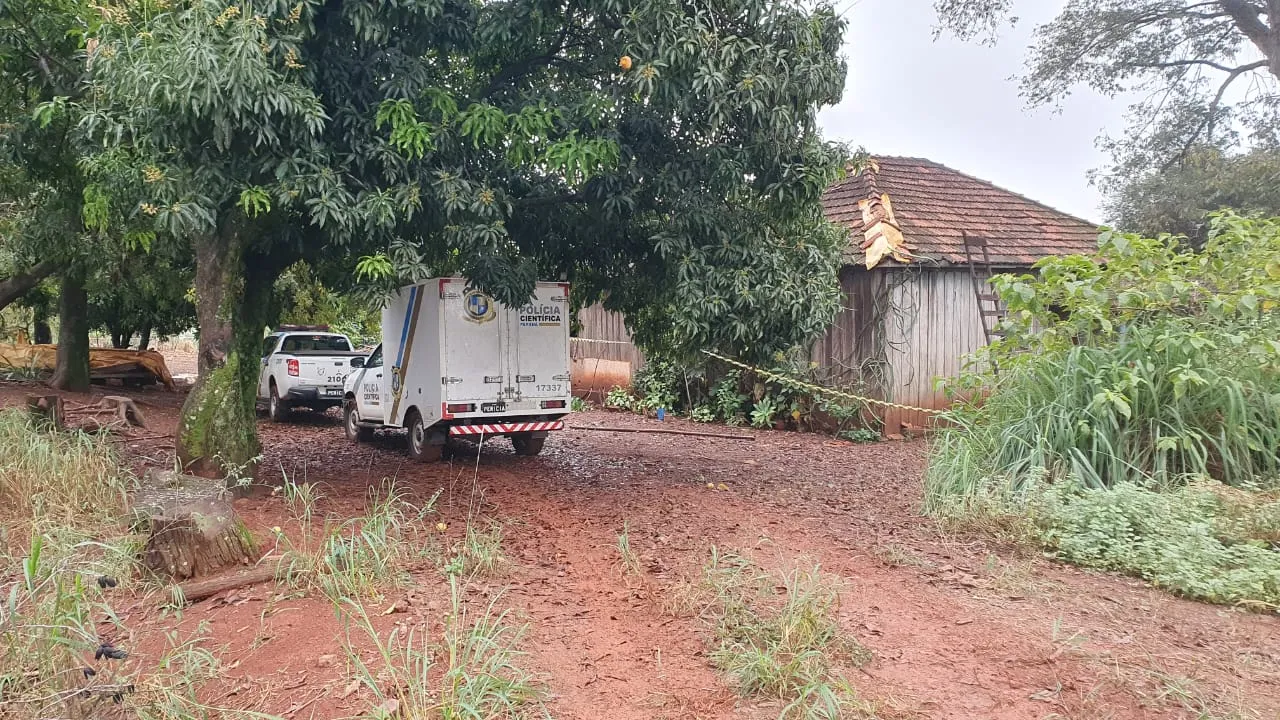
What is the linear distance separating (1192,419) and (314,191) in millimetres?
7134

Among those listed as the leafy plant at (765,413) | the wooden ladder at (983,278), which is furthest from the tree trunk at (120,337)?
the wooden ladder at (983,278)

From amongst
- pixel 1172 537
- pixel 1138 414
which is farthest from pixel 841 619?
pixel 1138 414

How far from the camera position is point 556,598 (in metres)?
5.32

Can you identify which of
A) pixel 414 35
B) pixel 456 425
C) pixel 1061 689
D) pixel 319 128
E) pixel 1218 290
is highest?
pixel 414 35

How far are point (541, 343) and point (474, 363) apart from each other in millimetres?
870

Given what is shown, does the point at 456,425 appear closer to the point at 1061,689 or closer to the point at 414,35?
the point at 414,35

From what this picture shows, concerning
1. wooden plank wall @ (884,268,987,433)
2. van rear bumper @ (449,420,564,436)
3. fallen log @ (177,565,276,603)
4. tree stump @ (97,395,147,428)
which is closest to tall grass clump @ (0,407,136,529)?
fallen log @ (177,565,276,603)

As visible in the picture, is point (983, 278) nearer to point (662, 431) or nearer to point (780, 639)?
point (662, 431)

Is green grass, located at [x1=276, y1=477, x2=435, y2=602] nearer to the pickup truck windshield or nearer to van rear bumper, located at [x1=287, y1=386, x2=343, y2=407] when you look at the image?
van rear bumper, located at [x1=287, y1=386, x2=343, y2=407]

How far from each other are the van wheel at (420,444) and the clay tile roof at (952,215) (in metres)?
6.98

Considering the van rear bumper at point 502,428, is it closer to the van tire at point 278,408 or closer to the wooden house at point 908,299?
the wooden house at point 908,299

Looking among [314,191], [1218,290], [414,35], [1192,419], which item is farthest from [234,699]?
[1218,290]

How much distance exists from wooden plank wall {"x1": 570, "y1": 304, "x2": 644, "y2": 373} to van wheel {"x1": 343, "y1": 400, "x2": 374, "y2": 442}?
5.99 meters

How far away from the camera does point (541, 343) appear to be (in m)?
10.2
